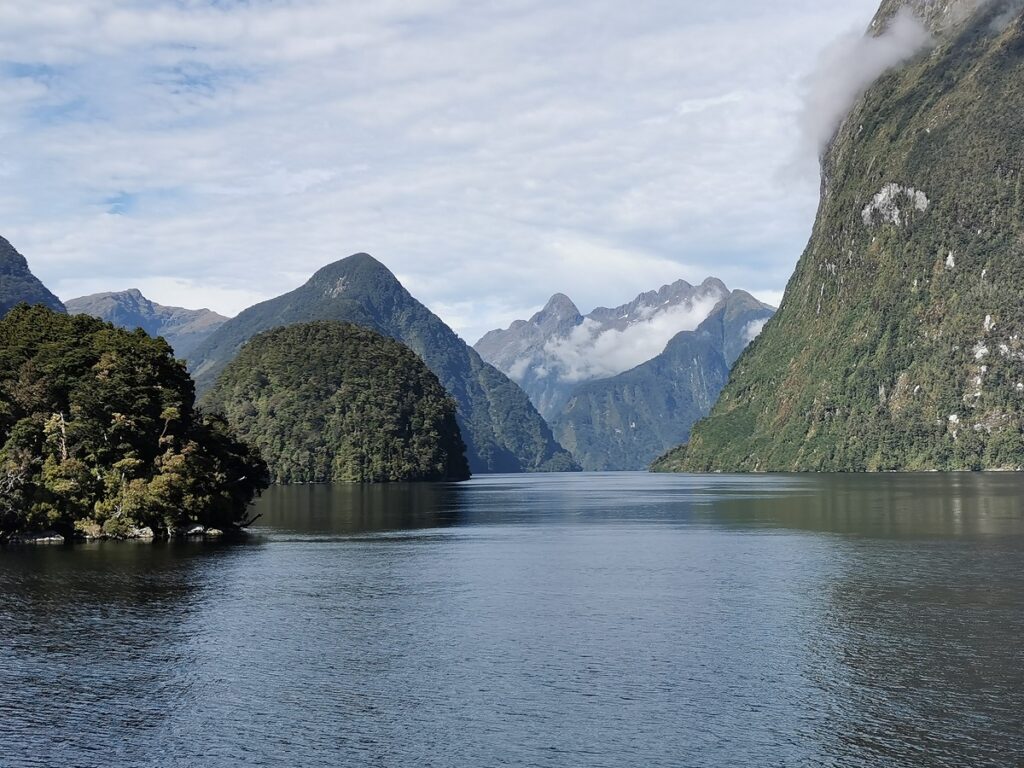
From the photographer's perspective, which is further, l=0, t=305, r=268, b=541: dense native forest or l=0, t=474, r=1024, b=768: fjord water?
l=0, t=305, r=268, b=541: dense native forest

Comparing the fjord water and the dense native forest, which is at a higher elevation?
the dense native forest

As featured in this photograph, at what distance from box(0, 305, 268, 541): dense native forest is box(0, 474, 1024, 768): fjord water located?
10467 mm

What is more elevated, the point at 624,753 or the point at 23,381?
the point at 23,381

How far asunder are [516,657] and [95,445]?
77.8 meters

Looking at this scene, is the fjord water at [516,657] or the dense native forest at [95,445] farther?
the dense native forest at [95,445]

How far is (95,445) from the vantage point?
395ft

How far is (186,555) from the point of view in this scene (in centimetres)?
10750

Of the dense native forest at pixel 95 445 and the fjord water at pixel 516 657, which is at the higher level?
the dense native forest at pixel 95 445

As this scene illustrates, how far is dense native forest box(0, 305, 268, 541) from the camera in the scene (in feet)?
387

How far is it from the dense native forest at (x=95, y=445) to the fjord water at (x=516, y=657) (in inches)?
412

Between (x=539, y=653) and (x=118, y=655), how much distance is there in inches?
941

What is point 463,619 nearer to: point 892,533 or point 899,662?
point 899,662

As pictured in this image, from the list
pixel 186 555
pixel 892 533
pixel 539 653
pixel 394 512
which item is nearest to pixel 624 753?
pixel 539 653

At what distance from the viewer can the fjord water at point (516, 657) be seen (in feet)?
146
